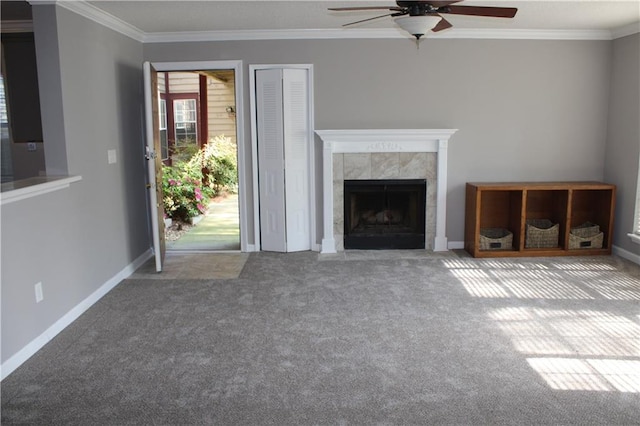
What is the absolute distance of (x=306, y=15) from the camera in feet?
15.3

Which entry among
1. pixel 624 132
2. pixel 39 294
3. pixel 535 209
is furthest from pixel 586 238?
pixel 39 294

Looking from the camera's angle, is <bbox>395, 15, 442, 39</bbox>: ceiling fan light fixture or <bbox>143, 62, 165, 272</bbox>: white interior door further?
<bbox>143, 62, 165, 272</bbox>: white interior door

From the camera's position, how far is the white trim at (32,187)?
10.1ft

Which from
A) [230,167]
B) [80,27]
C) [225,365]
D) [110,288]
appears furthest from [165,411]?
[230,167]

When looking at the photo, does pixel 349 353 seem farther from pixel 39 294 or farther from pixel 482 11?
pixel 482 11

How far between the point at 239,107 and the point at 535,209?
3.47 metres

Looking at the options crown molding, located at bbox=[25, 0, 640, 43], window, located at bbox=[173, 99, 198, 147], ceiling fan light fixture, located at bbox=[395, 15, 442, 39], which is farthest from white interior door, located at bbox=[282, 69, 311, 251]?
window, located at bbox=[173, 99, 198, 147]

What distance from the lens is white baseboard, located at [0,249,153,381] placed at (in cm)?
308

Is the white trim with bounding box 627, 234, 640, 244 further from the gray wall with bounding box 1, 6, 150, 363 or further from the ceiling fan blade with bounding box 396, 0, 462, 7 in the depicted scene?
the gray wall with bounding box 1, 6, 150, 363

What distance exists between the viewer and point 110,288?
15.1ft

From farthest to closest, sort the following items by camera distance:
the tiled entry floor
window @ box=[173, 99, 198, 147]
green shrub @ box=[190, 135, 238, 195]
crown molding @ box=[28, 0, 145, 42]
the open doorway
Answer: window @ box=[173, 99, 198, 147] < green shrub @ box=[190, 135, 238, 195] < the open doorway < the tiled entry floor < crown molding @ box=[28, 0, 145, 42]

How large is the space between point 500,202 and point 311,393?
382 cm

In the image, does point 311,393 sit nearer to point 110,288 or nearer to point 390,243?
point 110,288

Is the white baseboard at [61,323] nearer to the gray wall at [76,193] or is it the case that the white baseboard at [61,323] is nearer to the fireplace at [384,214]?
the gray wall at [76,193]
